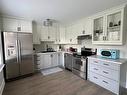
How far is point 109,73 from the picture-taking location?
7.70 feet

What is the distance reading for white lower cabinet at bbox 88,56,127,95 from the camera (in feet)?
7.14

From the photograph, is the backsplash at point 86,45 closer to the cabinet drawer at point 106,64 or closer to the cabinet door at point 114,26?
the cabinet door at point 114,26

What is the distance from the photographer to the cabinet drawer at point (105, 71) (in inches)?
87.1

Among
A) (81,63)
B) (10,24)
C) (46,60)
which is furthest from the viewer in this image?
(46,60)

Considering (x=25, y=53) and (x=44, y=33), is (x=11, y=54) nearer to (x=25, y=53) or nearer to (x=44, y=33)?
(x=25, y=53)

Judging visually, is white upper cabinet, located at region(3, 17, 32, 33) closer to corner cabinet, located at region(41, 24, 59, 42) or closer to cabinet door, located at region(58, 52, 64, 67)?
corner cabinet, located at region(41, 24, 59, 42)

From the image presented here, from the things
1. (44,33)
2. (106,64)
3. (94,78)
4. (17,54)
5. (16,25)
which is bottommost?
(94,78)

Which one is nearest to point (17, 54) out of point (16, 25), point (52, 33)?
point (16, 25)

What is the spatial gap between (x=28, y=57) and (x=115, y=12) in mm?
3623

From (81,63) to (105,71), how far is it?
3.29 feet

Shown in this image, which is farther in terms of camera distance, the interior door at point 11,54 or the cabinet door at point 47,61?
the cabinet door at point 47,61

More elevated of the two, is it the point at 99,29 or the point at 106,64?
the point at 99,29

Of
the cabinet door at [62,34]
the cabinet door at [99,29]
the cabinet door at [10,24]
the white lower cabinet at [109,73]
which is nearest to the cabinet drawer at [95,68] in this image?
the white lower cabinet at [109,73]

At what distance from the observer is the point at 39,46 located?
4641 mm
